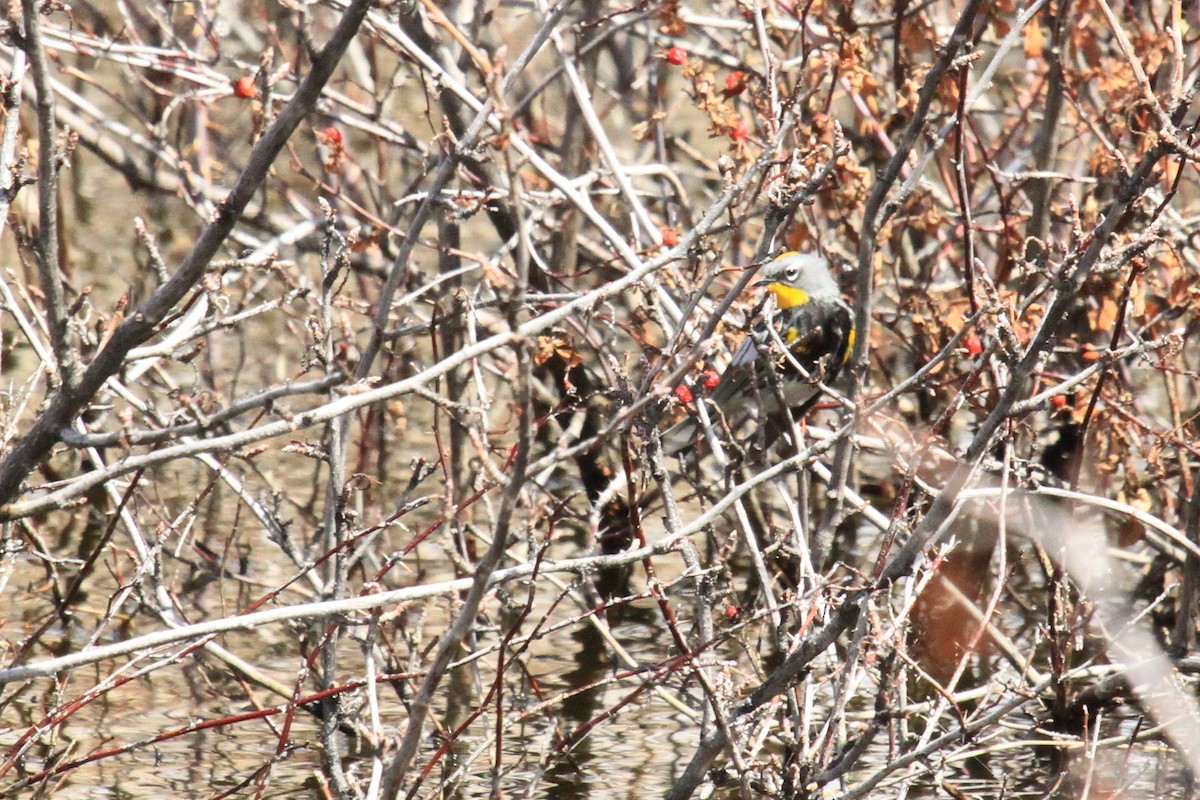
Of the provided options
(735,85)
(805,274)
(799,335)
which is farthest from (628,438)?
(799,335)

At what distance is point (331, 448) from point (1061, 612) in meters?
2.07

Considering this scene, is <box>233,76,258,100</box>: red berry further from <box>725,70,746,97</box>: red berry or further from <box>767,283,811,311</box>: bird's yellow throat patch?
<box>767,283,811,311</box>: bird's yellow throat patch

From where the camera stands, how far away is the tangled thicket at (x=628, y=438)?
327 centimetres

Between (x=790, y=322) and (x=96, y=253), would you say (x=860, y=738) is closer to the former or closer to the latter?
(x=790, y=322)

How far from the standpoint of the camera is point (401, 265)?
4.17 meters

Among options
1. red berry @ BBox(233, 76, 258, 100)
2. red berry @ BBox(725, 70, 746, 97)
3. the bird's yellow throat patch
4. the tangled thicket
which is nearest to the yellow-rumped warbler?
the bird's yellow throat patch

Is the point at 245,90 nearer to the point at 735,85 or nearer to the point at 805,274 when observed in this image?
the point at 735,85

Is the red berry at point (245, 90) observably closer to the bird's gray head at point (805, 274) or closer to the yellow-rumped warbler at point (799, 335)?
the yellow-rumped warbler at point (799, 335)

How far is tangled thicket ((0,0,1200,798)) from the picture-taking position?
10.7 feet

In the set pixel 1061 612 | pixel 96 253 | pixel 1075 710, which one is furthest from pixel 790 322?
pixel 96 253

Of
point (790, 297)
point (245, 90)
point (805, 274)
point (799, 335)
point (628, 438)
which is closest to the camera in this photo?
point (628, 438)

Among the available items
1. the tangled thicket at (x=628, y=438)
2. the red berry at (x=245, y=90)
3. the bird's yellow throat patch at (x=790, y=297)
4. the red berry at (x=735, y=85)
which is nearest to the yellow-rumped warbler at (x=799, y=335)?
the bird's yellow throat patch at (x=790, y=297)

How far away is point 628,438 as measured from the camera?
376 cm

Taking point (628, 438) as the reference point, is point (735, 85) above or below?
above
